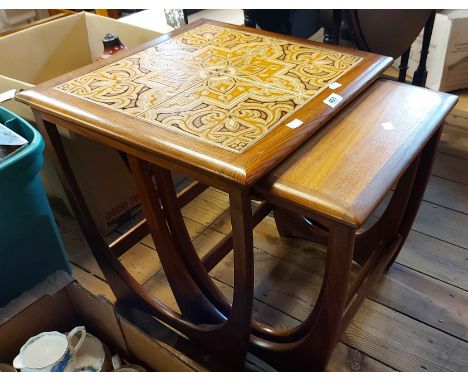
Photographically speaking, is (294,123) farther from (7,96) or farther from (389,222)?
(7,96)

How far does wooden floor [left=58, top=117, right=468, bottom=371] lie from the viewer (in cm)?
119

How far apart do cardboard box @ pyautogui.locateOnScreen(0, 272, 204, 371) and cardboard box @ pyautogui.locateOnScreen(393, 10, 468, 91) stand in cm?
169

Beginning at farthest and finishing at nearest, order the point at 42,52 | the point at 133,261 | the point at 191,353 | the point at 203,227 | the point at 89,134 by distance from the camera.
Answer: the point at 42,52 < the point at 203,227 < the point at 133,261 < the point at 191,353 < the point at 89,134

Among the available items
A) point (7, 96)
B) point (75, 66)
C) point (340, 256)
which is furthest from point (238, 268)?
point (75, 66)

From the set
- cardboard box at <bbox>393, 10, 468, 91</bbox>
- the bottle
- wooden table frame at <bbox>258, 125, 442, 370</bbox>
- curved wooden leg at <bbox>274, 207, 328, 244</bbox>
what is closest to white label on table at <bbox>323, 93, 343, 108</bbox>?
wooden table frame at <bbox>258, 125, 442, 370</bbox>

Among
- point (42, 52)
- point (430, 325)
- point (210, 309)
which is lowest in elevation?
point (430, 325)

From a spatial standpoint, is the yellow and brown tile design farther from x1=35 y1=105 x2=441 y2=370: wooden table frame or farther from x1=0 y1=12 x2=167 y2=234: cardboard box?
x1=0 y1=12 x2=167 y2=234: cardboard box

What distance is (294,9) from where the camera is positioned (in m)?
1.79

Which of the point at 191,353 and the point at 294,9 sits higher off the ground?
the point at 294,9

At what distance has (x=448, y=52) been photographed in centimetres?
204

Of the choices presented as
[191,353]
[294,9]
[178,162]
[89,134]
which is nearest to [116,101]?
[89,134]

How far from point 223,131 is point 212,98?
13 cm

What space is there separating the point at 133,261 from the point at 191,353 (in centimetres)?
39
